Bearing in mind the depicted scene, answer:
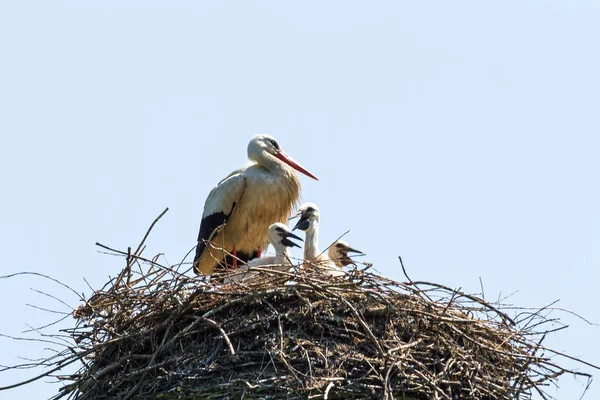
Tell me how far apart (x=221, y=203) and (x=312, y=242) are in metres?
1.84

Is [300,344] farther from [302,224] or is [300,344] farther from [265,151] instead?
[265,151]

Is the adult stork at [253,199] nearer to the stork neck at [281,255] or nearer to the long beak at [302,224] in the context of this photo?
the long beak at [302,224]

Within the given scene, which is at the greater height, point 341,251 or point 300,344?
point 341,251

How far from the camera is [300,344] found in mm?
6680

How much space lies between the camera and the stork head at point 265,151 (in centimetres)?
1023

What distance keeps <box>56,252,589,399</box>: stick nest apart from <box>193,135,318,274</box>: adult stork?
3067 mm

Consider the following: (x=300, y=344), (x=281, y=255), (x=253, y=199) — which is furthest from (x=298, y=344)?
(x=253, y=199)

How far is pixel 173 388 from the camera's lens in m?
6.61

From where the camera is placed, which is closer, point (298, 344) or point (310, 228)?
point (298, 344)

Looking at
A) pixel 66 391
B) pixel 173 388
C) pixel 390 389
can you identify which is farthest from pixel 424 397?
pixel 66 391

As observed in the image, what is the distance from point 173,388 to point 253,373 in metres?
0.42

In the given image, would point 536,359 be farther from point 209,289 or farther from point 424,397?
point 209,289

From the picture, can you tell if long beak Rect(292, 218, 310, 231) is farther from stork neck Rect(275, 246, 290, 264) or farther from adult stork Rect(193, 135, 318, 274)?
adult stork Rect(193, 135, 318, 274)

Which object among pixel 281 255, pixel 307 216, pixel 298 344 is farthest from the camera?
pixel 307 216
